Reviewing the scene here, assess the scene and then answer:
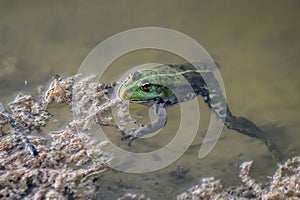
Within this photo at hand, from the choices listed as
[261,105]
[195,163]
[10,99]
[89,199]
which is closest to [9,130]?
[10,99]

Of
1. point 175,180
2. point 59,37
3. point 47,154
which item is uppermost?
point 59,37

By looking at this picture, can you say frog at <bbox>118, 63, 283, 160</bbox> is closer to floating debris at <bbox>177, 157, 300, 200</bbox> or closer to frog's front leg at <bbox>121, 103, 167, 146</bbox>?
frog's front leg at <bbox>121, 103, 167, 146</bbox>

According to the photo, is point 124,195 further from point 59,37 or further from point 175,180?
point 59,37

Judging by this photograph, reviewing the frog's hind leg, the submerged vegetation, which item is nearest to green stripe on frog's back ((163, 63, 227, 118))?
the frog's hind leg

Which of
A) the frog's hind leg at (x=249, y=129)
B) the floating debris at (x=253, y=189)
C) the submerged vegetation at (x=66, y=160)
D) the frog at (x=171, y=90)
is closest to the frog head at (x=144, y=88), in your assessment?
the frog at (x=171, y=90)

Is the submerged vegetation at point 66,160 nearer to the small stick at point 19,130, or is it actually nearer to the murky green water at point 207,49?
the small stick at point 19,130
